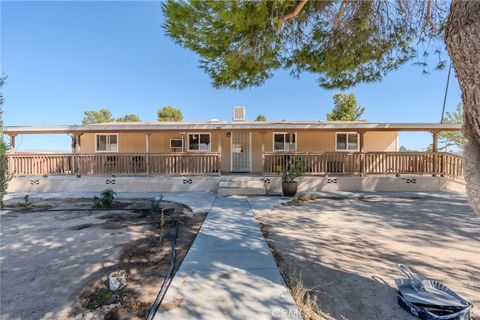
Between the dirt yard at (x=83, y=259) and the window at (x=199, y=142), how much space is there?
675 centimetres

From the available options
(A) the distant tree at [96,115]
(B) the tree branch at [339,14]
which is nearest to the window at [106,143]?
(B) the tree branch at [339,14]

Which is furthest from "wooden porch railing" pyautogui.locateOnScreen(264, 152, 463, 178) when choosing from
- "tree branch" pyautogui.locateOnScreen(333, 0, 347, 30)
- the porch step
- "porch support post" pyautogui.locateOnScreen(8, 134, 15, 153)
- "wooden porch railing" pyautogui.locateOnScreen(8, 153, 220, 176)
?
"porch support post" pyautogui.locateOnScreen(8, 134, 15, 153)

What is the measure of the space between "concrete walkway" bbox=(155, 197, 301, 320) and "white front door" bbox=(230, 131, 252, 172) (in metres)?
8.64

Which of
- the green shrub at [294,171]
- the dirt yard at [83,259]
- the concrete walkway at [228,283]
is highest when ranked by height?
the green shrub at [294,171]

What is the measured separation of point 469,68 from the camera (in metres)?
1.94

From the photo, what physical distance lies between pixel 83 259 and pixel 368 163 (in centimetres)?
1154

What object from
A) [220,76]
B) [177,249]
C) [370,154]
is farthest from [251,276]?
[370,154]

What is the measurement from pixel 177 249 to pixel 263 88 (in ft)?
13.1

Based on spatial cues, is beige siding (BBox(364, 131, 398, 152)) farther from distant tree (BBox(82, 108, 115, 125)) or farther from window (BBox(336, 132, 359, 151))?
distant tree (BBox(82, 108, 115, 125))

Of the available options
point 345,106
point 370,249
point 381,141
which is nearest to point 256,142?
point 381,141

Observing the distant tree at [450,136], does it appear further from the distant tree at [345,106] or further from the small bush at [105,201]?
the small bush at [105,201]

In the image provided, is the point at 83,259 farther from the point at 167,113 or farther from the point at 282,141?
the point at 167,113

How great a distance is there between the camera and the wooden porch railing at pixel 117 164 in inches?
438

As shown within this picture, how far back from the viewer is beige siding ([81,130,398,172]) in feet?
43.9
